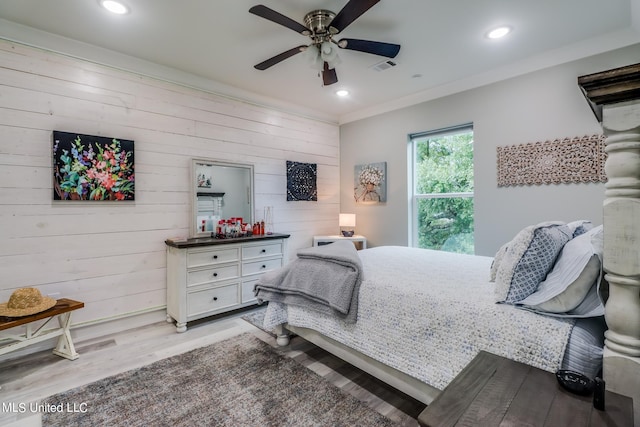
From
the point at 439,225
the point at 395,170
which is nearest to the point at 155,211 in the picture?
the point at 395,170

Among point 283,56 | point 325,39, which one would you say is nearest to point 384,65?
point 325,39

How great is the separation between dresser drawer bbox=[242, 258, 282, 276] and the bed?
4.09 ft

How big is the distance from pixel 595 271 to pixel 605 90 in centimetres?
73

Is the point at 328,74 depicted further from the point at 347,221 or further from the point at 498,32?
the point at 347,221

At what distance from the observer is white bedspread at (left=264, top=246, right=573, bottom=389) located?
50.5 inches

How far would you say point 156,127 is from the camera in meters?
3.08

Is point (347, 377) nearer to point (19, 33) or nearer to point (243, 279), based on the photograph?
point (243, 279)

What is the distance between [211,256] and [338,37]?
92.5 inches

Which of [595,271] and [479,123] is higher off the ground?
→ [479,123]

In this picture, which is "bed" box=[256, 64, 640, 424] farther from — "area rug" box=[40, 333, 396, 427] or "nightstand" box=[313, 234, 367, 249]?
"nightstand" box=[313, 234, 367, 249]

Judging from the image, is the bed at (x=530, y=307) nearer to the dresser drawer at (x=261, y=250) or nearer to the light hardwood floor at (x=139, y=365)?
the light hardwood floor at (x=139, y=365)

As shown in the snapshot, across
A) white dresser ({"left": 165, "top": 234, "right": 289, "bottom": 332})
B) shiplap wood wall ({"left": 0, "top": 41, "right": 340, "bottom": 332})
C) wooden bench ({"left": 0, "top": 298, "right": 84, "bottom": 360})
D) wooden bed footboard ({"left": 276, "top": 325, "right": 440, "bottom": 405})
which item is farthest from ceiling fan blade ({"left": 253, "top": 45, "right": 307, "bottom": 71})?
wooden bench ({"left": 0, "top": 298, "right": 84, "bottom": 360})

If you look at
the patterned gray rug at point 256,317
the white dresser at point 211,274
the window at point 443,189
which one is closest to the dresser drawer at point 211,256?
the white dresser at point 211,274

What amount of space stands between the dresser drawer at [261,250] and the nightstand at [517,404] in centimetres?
260
